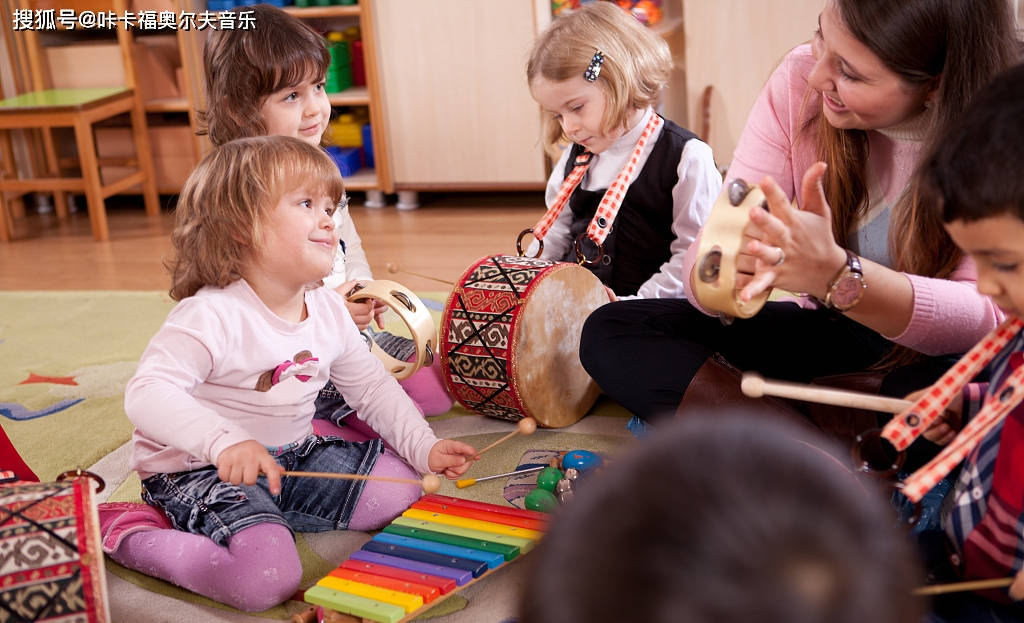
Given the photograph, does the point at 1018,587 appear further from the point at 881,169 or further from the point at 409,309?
the point at 409,309

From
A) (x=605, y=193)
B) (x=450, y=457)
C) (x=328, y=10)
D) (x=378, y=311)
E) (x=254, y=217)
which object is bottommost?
(x=450, y=457)

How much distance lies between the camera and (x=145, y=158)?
3631 millimetres

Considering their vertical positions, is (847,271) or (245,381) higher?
(847,271)

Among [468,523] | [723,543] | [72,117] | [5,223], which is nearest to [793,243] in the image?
[468,523]

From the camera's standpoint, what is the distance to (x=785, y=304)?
162cm

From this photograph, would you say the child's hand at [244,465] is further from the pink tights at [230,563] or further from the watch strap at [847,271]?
the watch strap at [847,271]

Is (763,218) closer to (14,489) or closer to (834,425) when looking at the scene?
(834,425)

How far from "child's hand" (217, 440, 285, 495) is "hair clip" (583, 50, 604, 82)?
102 centimetres

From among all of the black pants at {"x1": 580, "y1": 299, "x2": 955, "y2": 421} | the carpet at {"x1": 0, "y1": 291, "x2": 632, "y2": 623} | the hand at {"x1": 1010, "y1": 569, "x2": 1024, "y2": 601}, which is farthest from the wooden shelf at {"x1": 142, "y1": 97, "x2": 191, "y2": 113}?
the hand at {"x1": 1010, "y1": 569, "x2": 1024, "y2": 601}

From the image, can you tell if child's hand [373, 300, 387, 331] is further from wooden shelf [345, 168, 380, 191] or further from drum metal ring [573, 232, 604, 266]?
wooden shelf [345, 168, 380, 191]

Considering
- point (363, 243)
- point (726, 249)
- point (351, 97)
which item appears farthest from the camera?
point (351, 97)

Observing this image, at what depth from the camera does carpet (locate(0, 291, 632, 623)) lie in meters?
Answer: 1.32

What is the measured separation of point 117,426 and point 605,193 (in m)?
1.02

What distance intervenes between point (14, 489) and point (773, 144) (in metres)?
1.12
